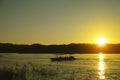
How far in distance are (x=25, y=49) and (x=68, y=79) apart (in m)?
166

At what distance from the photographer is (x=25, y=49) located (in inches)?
7859

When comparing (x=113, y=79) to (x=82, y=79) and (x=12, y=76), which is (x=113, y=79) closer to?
(x=82, y=79)

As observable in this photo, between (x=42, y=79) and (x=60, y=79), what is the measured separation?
3.24 meters

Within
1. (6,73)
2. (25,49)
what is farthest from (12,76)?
(25,49)

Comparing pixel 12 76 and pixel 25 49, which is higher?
pixel 25 49

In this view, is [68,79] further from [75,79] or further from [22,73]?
[22,73]

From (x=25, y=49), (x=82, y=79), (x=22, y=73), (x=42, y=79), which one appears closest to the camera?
(x=22, y=73)

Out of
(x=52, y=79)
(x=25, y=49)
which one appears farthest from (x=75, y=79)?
(x=25, y=49)

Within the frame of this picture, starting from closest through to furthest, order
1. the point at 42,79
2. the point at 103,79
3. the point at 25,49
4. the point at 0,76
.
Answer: the point at 0,76 < the point at 42,79 < the point at 103,79 < the point at 25,49

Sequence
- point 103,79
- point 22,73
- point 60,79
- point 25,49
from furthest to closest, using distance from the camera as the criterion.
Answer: point 25,49 → point 103,79 → point 60,79 → point 22,73

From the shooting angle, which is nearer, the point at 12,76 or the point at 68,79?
the point at 12,76

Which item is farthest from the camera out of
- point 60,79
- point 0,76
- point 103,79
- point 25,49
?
point 25,49

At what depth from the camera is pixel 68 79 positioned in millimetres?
35312

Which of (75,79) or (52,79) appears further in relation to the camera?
(75,79)
